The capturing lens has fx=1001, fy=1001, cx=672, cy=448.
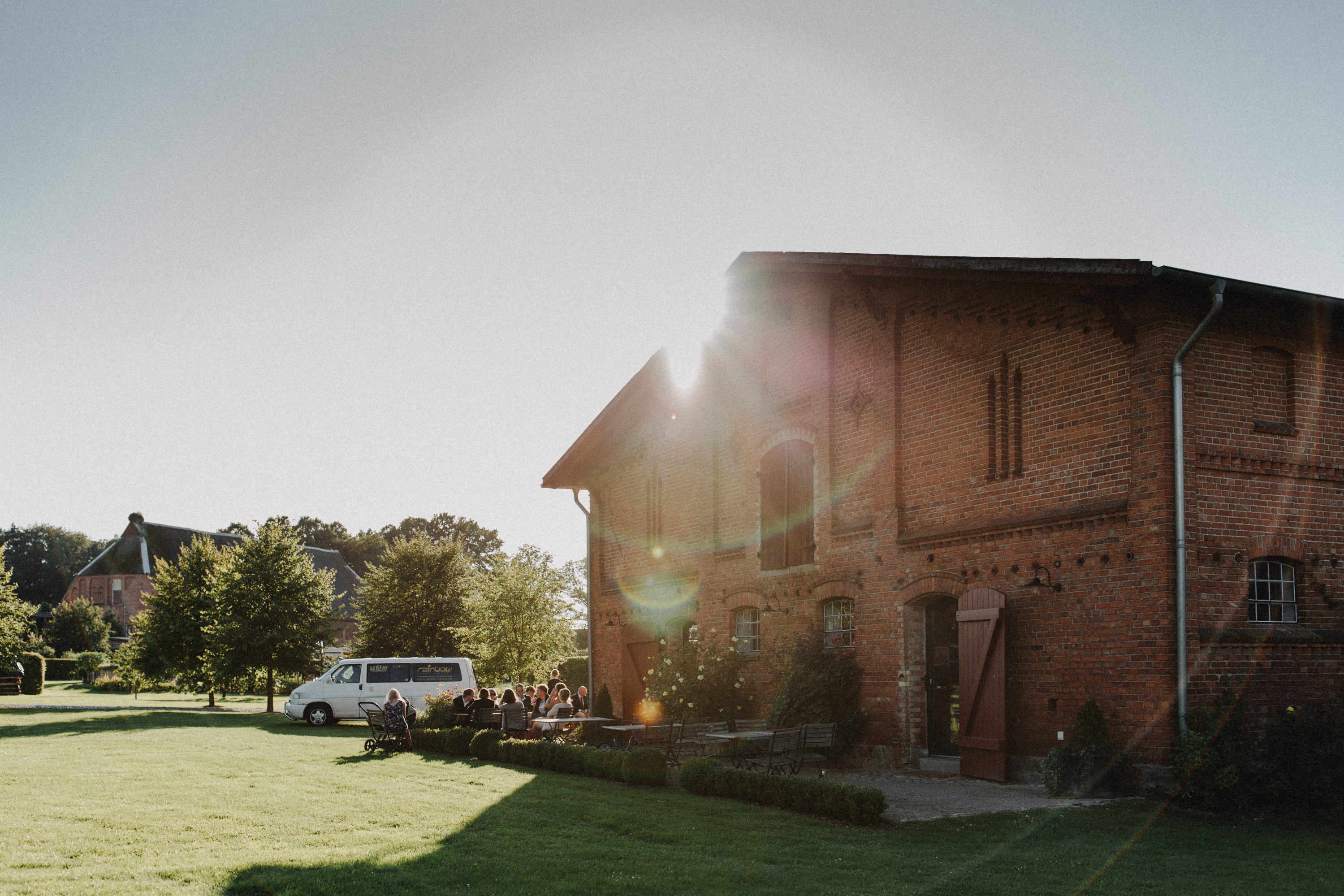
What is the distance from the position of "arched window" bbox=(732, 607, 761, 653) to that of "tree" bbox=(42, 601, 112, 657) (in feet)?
180

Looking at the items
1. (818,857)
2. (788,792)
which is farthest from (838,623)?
(818,857)

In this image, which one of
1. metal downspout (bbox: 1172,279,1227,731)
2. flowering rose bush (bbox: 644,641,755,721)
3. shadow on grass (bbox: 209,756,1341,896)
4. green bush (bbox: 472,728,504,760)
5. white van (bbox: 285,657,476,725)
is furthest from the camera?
white van (bbox: 285,657,476,725)

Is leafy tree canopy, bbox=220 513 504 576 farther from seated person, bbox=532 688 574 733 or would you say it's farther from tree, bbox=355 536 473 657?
seated person, bbox=532 688 574 733

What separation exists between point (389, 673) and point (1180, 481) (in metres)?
22.1

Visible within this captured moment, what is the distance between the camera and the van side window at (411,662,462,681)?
2781cm

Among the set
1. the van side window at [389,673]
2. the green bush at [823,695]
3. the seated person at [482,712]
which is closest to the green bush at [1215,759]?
the green bush at [823,695]

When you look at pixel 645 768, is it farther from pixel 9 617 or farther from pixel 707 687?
pixel 9 617

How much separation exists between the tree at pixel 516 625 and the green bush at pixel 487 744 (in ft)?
55.9

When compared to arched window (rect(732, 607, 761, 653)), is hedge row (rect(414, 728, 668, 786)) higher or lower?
lower

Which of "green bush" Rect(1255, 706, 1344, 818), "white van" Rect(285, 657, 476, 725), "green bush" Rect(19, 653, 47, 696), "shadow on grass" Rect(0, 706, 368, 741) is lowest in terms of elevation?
"green bush" Rect(19, 653, 47, 696)

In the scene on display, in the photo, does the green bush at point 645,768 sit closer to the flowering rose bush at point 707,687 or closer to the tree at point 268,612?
the flowering rose bush at point 707,687

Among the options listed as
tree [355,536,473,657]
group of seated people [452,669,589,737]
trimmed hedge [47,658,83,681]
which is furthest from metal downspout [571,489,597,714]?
trimmed hedge [47,658,83,681]

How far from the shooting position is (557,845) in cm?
908

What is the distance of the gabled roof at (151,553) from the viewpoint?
70.1 metres
